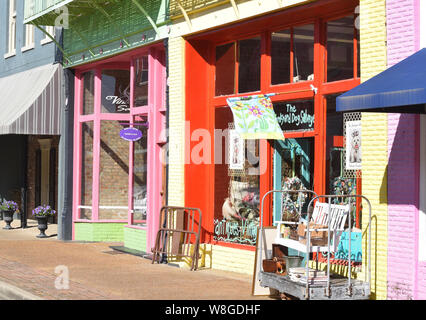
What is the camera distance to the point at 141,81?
1633 centimetres

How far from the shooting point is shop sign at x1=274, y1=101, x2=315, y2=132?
11789mm

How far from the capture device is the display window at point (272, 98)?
445 inches

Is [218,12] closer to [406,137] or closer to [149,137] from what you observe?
[149,137]

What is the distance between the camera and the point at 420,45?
9.43 metres

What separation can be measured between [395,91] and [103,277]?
5.74 metres

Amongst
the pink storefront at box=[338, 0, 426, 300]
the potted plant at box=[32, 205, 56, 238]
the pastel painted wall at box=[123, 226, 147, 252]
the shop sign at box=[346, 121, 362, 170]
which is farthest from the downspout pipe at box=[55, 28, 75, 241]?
the pink storefront at box=[338, 0, 426, 300]

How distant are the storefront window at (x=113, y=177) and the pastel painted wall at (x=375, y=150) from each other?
887 centimetres

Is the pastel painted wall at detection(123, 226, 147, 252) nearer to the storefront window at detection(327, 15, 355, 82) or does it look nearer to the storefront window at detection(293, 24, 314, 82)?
the storefront window at detection(293, 24, 314, 82)

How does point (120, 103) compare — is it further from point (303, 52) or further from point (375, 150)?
point (375, 150)

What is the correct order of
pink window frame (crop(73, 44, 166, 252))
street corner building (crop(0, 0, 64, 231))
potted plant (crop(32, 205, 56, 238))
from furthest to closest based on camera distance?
potted plant (crop(32, 205, 56, 238)) → street corner building (crop(0, 0, 64, 231)) → pink window frame (crop(73, 44, 166, 252))

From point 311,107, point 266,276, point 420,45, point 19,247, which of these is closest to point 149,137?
point 19,247

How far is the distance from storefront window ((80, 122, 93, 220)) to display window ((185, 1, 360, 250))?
5.05 m

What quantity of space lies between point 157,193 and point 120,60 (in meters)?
3.71

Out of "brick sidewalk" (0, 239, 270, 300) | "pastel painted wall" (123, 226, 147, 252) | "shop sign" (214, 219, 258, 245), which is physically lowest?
"brick sidewalk" (0, 239, 270, 300)
